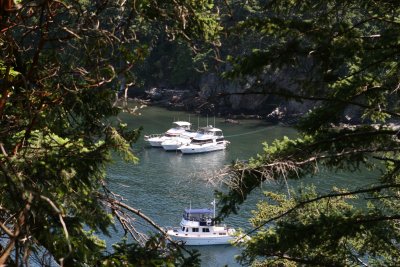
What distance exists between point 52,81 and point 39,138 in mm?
662

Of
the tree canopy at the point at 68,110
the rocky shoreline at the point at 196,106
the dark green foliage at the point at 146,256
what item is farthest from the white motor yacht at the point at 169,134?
the dark green foliage at the point at 146,256

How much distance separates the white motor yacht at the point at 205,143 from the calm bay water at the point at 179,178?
0.51 m

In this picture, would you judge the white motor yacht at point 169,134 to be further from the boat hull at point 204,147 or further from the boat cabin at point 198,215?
the boat cabin at point 198,215

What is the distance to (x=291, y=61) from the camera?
563 centimetres

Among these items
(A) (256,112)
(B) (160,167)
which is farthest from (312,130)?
(A) (256,112)

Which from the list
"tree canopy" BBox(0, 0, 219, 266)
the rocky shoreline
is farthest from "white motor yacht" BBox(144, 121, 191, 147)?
"tree canopy" BBox(0, 0, 219, 266)

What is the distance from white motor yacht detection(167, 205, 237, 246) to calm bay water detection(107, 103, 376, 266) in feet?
1.35

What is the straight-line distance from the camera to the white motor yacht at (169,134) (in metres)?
37.3

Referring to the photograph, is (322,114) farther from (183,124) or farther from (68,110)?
(183,124)

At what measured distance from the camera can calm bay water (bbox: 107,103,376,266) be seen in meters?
23.5

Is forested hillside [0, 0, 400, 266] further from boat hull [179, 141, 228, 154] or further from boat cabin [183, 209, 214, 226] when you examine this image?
boat hull [179, 141, 228, 154]

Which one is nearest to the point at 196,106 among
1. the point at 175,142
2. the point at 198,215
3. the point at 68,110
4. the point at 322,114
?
the point at 175,142

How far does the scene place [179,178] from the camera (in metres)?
29.0

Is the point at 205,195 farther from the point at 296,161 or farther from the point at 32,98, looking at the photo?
the point at 32,98
